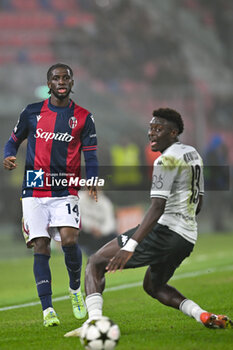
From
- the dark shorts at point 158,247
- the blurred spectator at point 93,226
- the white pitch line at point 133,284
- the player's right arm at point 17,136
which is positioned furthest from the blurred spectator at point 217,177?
the dark shorts at point 158,247

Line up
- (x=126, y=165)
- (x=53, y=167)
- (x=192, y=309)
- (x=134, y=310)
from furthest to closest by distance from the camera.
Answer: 1. (x=126, y=165)
2. (x=134, y=310)
3. (x=53, y=167)
4. (x=192, y=309)

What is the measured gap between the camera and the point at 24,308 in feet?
24.2

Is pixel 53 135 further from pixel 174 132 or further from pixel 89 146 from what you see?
pixel 174 132

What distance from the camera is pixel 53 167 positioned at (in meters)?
6.00

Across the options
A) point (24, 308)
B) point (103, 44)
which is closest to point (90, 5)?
point (103, 44)

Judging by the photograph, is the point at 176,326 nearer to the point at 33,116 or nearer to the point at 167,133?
the point at 167,133

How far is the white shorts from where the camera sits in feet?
19.4

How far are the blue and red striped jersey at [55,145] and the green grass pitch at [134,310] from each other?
3.69 feet

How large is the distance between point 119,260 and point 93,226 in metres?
8.61

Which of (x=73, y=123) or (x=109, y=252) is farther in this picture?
(x=73, y=123)

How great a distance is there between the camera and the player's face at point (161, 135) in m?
5.05

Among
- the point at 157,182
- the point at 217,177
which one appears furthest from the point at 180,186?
the point at 217,177

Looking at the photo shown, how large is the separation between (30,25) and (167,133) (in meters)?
25.3

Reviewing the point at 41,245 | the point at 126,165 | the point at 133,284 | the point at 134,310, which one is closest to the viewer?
the point at 41,245
